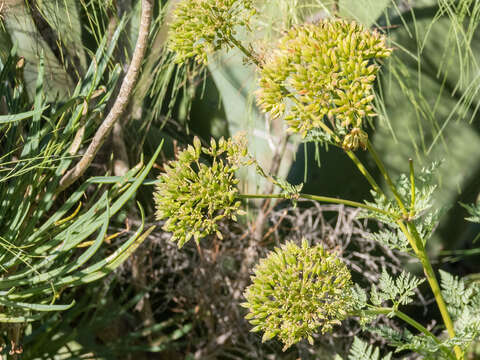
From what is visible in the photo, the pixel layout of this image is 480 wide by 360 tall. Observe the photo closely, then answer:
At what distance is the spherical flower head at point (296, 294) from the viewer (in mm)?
404

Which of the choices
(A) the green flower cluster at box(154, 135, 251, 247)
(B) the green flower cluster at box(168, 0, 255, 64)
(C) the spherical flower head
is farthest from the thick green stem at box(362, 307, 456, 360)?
(B) the green flower cluster at box(168, 0, 255, 64)

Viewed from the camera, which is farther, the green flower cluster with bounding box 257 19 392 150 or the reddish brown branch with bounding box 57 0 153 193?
the reddish brown branch with bounding box 57 0 153 193

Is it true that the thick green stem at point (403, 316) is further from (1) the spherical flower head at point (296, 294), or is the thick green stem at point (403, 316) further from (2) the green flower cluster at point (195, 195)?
(2) the green flower cluster at point (195, 195)

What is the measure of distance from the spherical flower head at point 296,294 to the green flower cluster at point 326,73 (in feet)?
0.31

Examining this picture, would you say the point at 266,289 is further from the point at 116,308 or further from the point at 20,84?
the point at 116,308

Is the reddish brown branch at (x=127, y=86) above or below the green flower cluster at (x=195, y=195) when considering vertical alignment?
above

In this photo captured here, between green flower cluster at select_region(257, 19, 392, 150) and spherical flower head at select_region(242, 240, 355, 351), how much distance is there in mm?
95

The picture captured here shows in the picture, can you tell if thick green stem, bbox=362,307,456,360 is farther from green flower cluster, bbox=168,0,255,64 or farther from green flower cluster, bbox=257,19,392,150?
green flower cluster, bbox=168,0,255,64

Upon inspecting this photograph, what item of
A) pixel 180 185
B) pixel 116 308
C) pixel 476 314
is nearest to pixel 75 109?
pixel 180 185

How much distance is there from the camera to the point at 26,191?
2.02 feet

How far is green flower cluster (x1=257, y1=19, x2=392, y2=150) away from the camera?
386 mm

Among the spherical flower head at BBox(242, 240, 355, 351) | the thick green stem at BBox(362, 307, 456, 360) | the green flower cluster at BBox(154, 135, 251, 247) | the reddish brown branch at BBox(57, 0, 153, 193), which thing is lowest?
the thick green stem at BBox(362, 307, 456, 360)

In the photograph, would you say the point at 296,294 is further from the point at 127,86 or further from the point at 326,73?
the point at 127,86

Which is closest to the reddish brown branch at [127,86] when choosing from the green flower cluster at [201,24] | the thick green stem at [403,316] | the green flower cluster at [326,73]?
the green flower cluster at [201,24]
